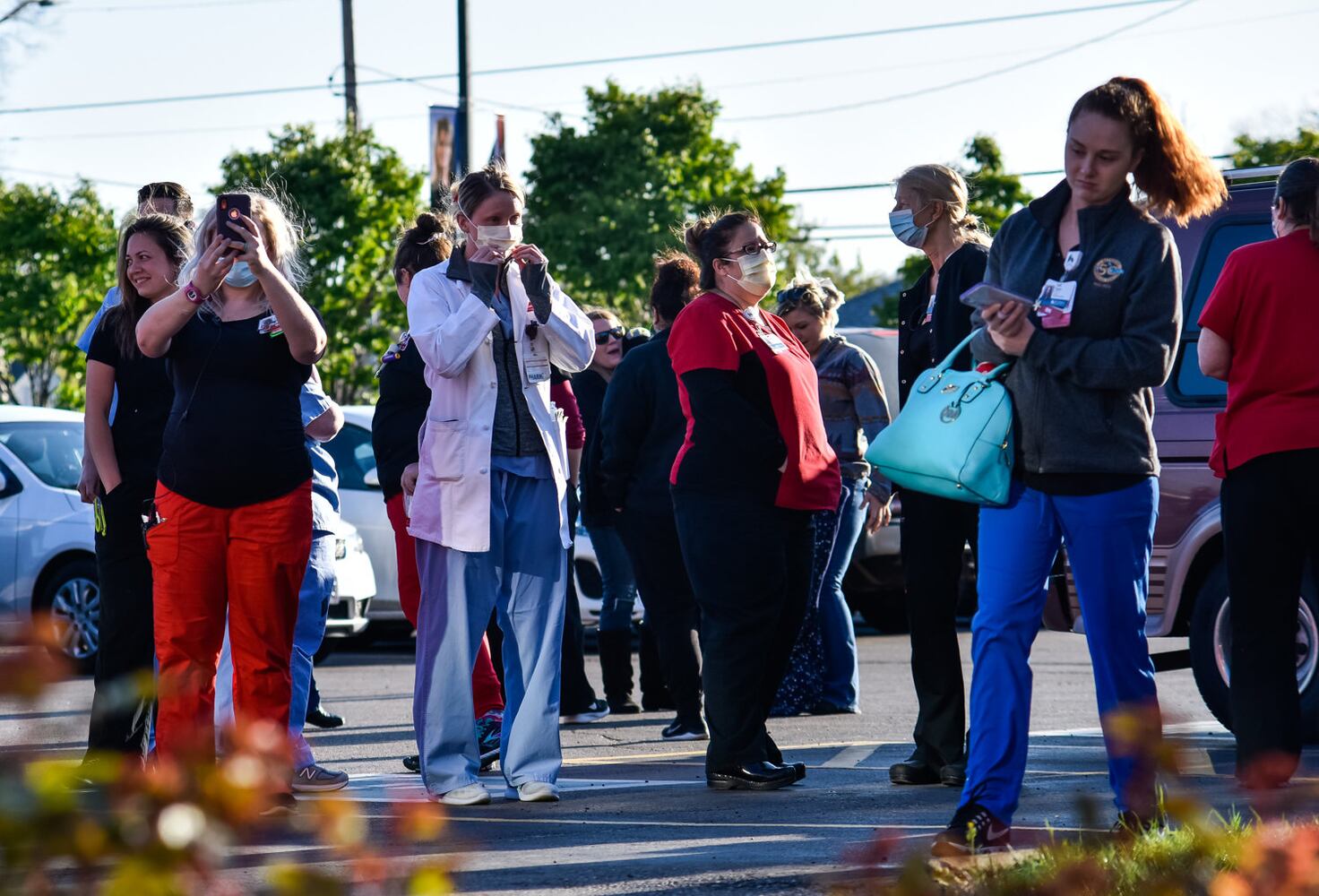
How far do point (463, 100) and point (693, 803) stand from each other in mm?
22320

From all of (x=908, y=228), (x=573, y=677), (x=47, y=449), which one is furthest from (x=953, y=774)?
(x=47, y=449)

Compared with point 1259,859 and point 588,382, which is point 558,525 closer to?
point 588,382

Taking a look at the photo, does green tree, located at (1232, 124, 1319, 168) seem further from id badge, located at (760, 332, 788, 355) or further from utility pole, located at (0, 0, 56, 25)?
id badge, located at (760, 332, 788, 355)

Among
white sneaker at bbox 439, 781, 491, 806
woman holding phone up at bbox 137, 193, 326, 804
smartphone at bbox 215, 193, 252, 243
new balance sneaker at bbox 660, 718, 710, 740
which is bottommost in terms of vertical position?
new balance sneaker at bbox 660, 718, 710, 740

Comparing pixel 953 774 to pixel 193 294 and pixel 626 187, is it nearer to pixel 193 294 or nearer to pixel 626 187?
pixel 193 294

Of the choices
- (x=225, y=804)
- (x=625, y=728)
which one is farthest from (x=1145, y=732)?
(x=625, y=728)

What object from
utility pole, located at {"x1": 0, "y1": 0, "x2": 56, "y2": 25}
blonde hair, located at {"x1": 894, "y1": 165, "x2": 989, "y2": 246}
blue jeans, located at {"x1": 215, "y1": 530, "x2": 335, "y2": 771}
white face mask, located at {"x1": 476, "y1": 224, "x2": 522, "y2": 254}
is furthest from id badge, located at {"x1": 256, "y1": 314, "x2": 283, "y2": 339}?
utility pole, located at {"x1": 0, "y1": 0, "x2": 56, "y2": 25}

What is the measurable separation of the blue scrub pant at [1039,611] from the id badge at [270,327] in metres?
2.26

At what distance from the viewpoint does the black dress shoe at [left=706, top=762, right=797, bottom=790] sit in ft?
20.4

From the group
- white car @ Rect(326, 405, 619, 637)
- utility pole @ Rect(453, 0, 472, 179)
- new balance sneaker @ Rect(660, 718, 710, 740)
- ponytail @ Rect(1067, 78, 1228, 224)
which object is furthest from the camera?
utility pole @ Rect(453, 0, 472, 179)

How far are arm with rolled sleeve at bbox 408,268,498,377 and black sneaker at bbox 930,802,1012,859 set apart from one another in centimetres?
217

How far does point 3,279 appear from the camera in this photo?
93.1 ft

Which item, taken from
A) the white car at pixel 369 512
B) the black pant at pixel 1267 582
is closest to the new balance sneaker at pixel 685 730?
the black pant at pixel 1267 582

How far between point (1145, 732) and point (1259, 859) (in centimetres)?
17
